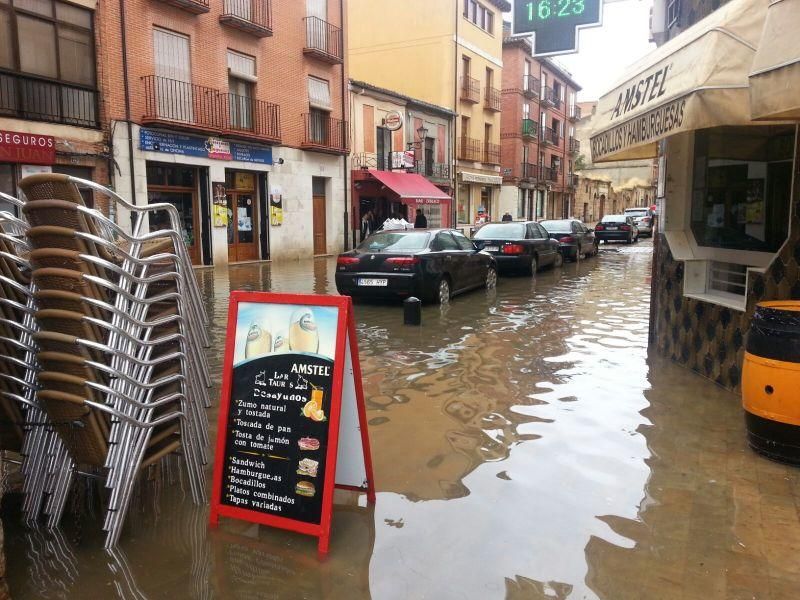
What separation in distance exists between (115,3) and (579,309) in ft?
46.0

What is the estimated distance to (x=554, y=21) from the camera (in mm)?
9422

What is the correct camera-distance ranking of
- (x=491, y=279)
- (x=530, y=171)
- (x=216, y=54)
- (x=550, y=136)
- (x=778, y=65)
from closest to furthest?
(x=778, y=65)
(x=491, y=279)
(x=216, y=54)
(x=530, y=171)
(x=550, y=136)

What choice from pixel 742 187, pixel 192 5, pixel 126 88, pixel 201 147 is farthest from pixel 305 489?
pixel 192 5

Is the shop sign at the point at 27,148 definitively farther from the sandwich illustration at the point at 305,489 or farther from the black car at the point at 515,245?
the sandwich illustration at the point at 305,489

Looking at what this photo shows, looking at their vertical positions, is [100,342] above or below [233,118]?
below

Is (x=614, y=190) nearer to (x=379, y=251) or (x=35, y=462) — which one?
(x=379, y=251)

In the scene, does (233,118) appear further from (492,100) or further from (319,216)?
(492,100)

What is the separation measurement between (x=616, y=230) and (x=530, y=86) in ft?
54.4

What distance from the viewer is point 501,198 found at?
41.3 meters

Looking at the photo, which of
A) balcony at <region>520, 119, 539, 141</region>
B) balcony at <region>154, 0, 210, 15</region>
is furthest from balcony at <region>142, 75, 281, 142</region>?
balcony at <region>520, 119, 539, 141</region>

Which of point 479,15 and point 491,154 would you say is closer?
point 479,15

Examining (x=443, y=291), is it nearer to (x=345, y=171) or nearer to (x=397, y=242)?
(x=397, y=242)

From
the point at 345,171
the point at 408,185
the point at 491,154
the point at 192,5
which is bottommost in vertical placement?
the point at 408,185

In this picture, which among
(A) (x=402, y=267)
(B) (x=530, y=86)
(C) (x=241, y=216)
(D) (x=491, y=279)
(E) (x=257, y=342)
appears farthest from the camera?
(B) (x=530, y=86)
